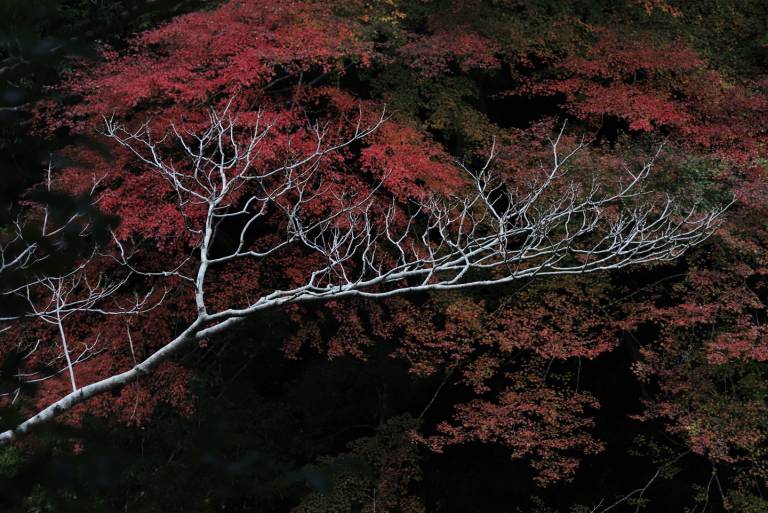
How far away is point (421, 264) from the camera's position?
714 cm

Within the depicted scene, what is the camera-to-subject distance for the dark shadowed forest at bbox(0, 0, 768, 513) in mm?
8305

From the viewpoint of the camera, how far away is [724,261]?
869 cm

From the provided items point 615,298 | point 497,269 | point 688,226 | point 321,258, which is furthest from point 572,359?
point 321,258

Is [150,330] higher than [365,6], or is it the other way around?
[365,6]

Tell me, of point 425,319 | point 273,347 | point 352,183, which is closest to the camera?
point 352,183

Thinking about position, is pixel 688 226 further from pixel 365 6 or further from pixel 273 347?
pixel 273 347

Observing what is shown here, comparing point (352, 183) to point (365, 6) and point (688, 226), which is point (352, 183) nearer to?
point (365, 6)

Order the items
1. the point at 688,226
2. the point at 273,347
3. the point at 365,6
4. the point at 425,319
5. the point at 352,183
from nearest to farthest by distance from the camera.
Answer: the point at 688,226 → the point at 352,183 → the point at 425,319 → the point at 365,6 → the point at 273,347

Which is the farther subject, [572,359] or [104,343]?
[572,359]

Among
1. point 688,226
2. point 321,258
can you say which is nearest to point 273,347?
point 321,258

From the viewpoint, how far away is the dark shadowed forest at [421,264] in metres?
8.30

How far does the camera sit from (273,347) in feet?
38.4

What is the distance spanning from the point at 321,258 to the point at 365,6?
372cm

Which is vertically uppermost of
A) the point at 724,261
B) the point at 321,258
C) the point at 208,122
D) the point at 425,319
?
the point at 208,122
